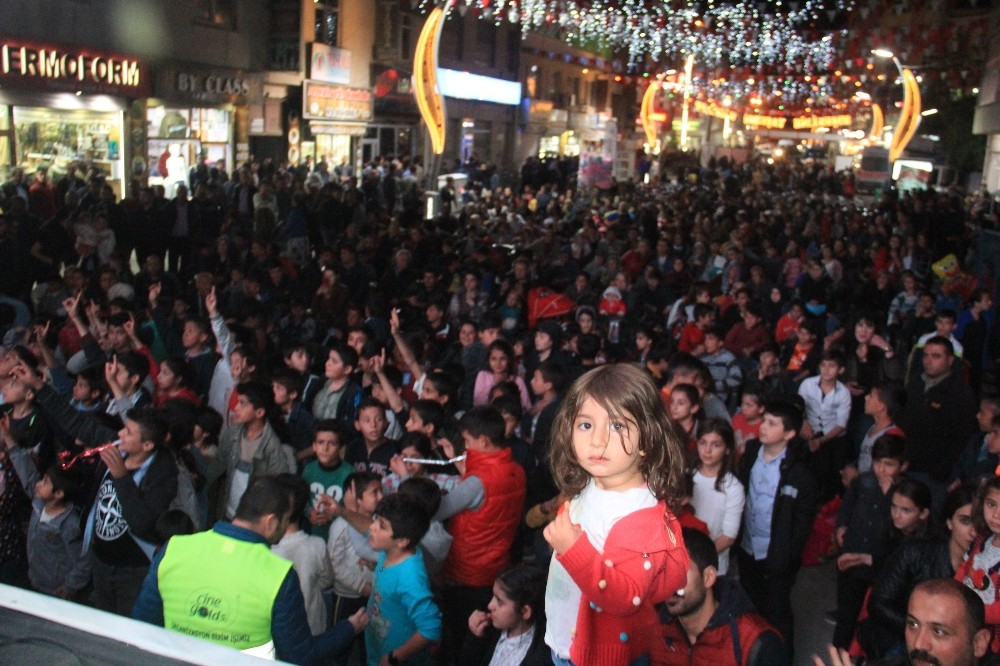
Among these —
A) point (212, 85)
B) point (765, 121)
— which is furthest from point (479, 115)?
point (765, 121)

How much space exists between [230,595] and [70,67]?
15.7 m

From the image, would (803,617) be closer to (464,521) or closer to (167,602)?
(464,521)

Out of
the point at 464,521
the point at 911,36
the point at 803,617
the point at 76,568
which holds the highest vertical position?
the point at 911,36

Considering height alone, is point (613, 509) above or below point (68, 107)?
below

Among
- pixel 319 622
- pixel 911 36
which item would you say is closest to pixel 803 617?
pixel 319 622

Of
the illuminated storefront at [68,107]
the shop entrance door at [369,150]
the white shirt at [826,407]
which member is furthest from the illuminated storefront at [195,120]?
the white shirt at [826,407]

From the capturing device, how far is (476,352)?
780cm

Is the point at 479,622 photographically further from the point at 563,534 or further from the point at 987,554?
the point at 987,554

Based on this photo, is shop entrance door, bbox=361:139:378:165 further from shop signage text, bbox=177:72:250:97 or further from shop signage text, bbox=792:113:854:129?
shop signage text, bbox=792:113:854:129

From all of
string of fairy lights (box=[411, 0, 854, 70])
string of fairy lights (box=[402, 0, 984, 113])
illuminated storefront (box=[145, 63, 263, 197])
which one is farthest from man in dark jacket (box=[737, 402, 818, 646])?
string of fairy lights (box=[411, 0, 854, 70])

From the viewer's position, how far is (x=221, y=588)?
3002 mm

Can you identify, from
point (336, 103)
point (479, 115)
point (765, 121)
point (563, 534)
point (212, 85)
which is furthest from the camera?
point (765, 121)

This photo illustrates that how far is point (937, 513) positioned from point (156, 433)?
4536 millimetres

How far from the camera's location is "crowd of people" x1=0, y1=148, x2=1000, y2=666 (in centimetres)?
299
